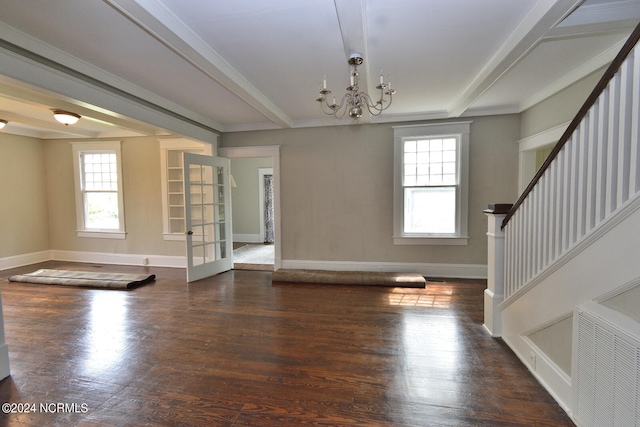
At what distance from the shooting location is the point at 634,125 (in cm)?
122

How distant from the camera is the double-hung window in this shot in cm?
435

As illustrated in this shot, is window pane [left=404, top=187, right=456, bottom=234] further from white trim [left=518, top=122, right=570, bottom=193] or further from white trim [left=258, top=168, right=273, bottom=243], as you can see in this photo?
white trim [left=258, top=168, right=273, bottom=243]

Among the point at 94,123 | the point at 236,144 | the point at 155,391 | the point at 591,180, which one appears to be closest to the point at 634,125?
the point at 591,180

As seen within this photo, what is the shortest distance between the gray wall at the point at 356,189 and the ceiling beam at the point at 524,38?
4.69 ft

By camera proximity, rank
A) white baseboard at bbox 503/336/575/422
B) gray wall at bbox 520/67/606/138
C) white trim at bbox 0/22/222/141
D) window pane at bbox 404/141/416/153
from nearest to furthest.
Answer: white baseboard at bbox 503/336/575/422 → white trim at bbox 0/22/222/141 → gray wall at bbox 520/67/606/138 → window pane at bbox 404/141/416/153

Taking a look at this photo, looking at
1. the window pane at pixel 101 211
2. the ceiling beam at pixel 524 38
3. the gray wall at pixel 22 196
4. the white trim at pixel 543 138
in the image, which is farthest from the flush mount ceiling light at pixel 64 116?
the white trim at pixel 543 138

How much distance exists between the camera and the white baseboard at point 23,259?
5027 millimetres

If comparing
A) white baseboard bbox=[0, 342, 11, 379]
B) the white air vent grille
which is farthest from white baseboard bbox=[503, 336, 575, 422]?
white baseboard bbox=[0, 342, 11, 379]

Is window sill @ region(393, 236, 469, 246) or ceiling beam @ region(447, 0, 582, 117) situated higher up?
ceiling beam @ region(447, 0, 582, 117)

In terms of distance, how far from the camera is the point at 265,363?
85.9 inches

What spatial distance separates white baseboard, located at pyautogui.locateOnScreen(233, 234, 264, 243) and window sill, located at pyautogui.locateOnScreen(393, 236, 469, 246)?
462 cm

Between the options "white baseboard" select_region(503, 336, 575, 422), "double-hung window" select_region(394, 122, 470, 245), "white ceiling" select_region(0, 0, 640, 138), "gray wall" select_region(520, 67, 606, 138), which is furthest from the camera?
"double-hung window" select_region(394, 122, 470, 245)

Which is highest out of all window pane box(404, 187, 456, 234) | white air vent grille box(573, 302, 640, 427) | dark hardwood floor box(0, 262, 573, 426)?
window pane box(404, 187, 456, 234)

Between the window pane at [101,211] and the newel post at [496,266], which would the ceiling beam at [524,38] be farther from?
the window pane at [101,211]
